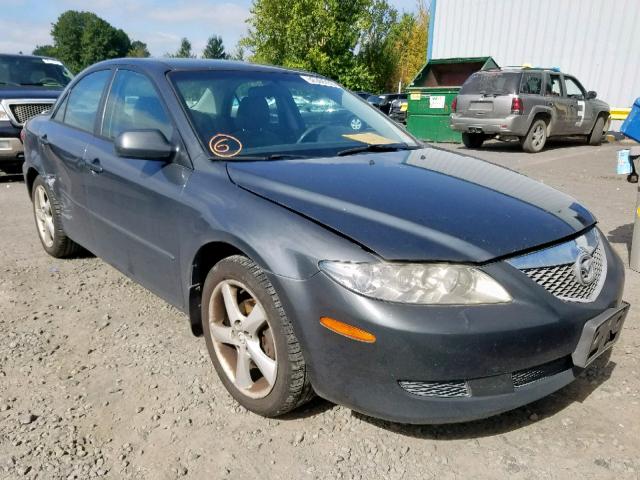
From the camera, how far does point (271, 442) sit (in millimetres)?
2217

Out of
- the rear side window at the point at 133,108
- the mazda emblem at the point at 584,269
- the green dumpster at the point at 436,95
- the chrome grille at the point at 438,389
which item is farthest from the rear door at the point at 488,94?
the chrome grille at the point at 438,389

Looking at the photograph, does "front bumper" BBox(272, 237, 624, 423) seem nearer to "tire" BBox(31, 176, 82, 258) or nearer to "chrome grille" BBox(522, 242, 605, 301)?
"chrome grille" BBox(522, 242, 605, 301)

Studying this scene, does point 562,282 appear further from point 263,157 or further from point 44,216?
point 44,216

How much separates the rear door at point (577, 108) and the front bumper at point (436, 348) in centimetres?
1197

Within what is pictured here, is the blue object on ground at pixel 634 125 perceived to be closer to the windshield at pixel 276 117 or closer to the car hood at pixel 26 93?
the windshield at pixel 276 117

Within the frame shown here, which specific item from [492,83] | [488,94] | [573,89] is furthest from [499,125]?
[573,89]

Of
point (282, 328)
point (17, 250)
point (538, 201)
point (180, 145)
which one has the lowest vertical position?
point (17, 250)

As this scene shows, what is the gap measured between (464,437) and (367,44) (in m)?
47.0

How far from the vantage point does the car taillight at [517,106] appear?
11.1 m

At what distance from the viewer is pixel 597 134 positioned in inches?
537

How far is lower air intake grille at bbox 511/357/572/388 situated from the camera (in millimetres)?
1987

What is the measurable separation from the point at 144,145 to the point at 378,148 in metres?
1.26

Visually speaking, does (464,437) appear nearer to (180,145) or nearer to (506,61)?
(180,145)

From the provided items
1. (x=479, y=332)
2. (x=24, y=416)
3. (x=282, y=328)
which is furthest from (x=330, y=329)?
(x=24, y=416)
